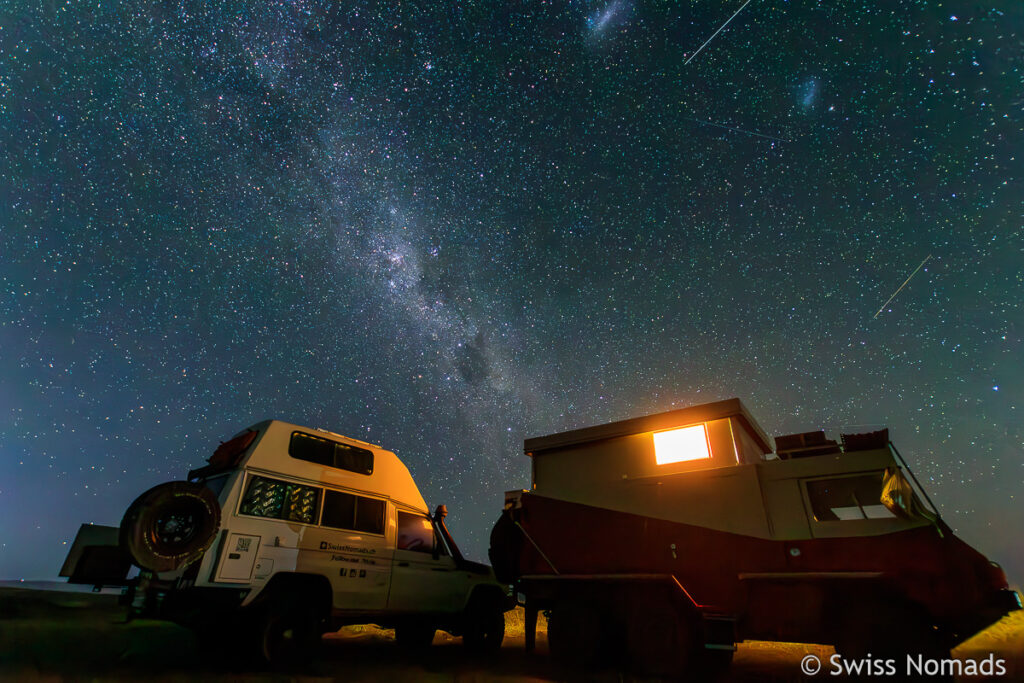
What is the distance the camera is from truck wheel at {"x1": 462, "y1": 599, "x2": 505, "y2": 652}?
901cm

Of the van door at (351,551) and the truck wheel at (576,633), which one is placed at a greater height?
the van door at (351,551)

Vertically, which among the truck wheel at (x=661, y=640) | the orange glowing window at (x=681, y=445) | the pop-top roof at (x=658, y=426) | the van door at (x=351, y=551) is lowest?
the truck wheel at (x=661, y=640)

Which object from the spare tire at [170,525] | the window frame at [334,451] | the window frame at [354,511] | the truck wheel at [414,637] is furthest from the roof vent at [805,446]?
the spare tire at [170,525]

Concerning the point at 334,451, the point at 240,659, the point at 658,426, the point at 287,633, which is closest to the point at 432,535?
the point at 334,451

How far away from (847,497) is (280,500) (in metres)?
8.40

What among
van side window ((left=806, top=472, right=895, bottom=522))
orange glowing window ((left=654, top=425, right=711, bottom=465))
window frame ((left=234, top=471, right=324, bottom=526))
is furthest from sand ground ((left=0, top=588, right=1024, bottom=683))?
orange glowing window ((left=654, top=425, right=711, bottom=465))

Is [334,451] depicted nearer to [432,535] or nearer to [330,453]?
[330,453]

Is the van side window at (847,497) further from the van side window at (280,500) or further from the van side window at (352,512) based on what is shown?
the van side window at (280,500)

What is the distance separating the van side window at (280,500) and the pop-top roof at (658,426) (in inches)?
176

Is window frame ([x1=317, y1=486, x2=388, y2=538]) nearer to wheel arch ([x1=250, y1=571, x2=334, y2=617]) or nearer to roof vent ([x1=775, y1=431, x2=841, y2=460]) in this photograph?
wheel arch ([x1=250, y1=571, x2=334, y2=617])

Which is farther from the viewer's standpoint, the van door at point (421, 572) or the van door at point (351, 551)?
the van door at point (421, 572)

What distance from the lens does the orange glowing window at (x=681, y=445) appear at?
796 cm

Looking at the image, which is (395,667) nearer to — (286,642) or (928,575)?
(286,642)

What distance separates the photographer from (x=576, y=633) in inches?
299
